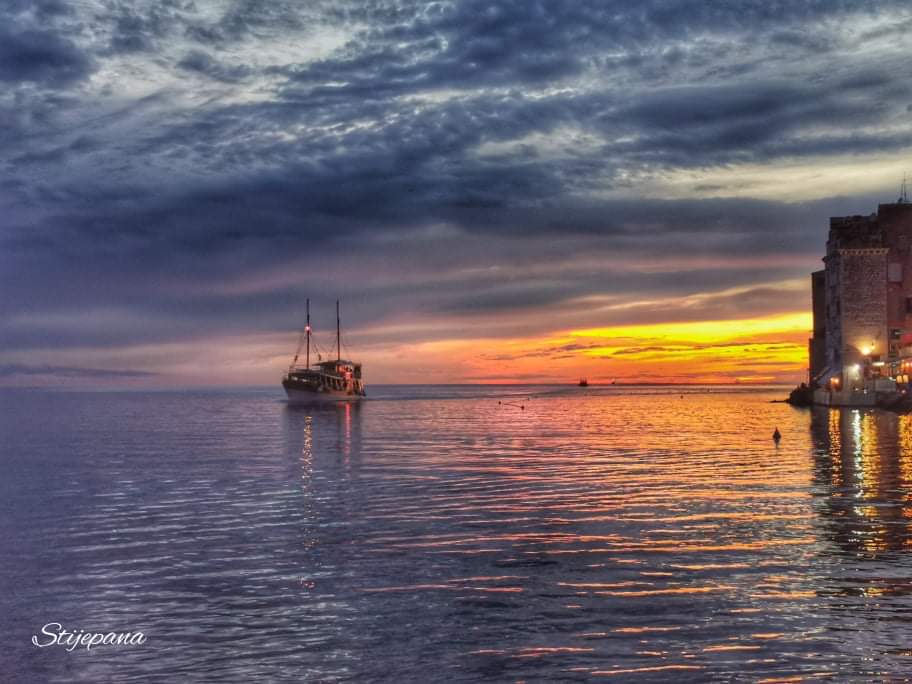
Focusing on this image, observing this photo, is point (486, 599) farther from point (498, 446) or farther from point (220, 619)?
point (498, 446)

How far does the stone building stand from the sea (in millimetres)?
74314

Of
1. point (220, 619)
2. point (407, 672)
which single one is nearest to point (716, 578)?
point (407, 672)

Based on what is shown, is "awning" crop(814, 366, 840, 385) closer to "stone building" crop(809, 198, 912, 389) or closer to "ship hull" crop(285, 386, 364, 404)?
"stone building" crop(809, 198, 912, 389)

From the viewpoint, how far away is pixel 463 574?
18797 millimetres

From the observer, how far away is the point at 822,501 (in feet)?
96.9

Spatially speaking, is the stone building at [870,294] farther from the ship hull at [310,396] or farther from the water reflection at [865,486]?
the ship hull at [310,396]

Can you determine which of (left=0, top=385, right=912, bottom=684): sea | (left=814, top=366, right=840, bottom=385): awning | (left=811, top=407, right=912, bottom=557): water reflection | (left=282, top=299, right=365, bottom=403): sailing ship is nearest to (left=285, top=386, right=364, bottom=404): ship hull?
(left=282, top=299, right=365, bottom=403): sailing ship

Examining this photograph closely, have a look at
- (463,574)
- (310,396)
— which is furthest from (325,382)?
(463,574)

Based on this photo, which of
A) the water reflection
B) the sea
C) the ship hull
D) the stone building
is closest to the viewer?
the sea

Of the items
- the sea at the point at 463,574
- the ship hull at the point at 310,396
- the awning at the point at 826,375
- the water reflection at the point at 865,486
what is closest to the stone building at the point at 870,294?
the awning at the point at 826,375

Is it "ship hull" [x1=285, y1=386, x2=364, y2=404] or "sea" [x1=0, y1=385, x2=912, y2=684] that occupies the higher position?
"ship hull" [x1=285, y1=386, x2=364, y2=404]

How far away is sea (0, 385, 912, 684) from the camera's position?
43.4 ft

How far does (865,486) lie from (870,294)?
86.0 metres

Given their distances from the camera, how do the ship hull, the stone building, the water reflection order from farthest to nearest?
the ship hull → the stone building → the water reflection
